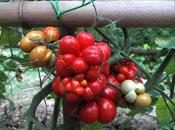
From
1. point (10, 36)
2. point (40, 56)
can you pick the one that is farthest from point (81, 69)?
point (10, 36)

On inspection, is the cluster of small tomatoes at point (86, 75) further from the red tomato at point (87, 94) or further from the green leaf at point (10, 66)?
the green leaf at point (10, 66)

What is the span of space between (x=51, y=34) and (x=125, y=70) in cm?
19

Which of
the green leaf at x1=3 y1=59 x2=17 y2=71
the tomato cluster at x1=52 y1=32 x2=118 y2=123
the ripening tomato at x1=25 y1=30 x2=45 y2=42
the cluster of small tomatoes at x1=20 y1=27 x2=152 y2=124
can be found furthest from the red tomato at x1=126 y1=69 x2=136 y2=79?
the green leaf at x1=3 y1=59 x2=17 y2=71

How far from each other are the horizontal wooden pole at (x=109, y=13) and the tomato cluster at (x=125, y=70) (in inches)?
3.8

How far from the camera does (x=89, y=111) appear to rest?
0.89 m

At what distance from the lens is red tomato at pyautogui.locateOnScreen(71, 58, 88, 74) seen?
0.82 metres

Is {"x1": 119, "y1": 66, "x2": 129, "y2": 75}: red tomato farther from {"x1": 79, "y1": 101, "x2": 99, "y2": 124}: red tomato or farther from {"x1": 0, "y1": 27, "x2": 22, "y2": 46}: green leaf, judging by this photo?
{"x1": 0, "y1": 27, "x2": 22, "y2": 46}: green leaf

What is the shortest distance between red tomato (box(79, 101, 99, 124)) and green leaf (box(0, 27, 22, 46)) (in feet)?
1.01

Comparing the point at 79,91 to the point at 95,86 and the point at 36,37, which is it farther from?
the point at 36,37

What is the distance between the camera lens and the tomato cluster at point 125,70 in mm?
981

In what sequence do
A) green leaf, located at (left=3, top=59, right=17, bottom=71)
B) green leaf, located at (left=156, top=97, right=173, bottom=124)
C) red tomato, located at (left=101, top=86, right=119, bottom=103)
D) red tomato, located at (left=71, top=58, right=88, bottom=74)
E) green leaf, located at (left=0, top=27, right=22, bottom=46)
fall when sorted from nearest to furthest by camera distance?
red tomato, located at (left=71, top=58, right=88, bottom=74) → red tomato, located at (left=101, top=86, right=119, bottom=103) → green leaf, located at (left=0, top=27, right=22, bottom=46) → green leaf, located at (left=156, top=97, right=173, bottom=124) → green leaf, located at (left=3, top=59, right=17, bottom=71)

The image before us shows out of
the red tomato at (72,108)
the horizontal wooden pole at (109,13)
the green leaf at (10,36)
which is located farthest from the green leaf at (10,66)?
the red tomato at (72,108)

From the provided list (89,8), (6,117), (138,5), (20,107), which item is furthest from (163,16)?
(20,107)

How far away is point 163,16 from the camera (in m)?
0.94
